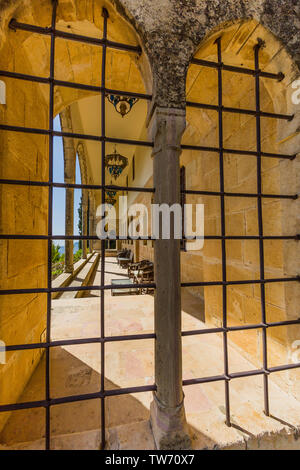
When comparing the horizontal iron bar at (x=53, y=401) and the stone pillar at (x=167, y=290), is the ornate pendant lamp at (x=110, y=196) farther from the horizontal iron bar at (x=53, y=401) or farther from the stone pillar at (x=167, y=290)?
the horizontal iron bar at (x=53, y=401)

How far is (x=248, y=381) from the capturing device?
1.70 meters

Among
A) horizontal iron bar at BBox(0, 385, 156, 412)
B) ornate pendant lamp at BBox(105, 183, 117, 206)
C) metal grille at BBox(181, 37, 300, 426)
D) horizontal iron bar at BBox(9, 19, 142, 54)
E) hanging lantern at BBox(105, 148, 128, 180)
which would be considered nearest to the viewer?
horizontal iron bar at BBox(0, 385, 156, 412)

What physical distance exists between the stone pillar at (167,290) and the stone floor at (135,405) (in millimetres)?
186

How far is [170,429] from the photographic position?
1.08 metres

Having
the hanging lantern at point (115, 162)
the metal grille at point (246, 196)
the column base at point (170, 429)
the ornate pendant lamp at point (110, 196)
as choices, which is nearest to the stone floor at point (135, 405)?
the column base at point (170, 429)

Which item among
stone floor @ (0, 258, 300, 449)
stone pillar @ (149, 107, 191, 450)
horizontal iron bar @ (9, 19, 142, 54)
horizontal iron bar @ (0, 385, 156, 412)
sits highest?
horizontal iron bar @ (9, 19, 142, 54)

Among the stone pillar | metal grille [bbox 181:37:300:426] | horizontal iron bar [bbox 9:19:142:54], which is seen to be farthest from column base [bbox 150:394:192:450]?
horizontal iron bar [bbox 9:19:142:54]

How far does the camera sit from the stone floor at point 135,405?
115cm

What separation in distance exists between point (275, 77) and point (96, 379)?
2.61 metres

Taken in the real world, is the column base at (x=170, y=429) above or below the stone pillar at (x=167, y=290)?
below

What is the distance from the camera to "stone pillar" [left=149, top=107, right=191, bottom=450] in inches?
44.8

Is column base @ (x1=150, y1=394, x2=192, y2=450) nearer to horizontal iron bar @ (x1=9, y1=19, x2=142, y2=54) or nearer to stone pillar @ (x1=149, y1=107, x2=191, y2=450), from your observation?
stone pillar @ (x1=149, y1=107, x2=191, y2=450)

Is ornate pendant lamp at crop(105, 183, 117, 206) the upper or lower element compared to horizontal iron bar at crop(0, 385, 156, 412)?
upper

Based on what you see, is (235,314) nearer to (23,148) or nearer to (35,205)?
(35,205)
